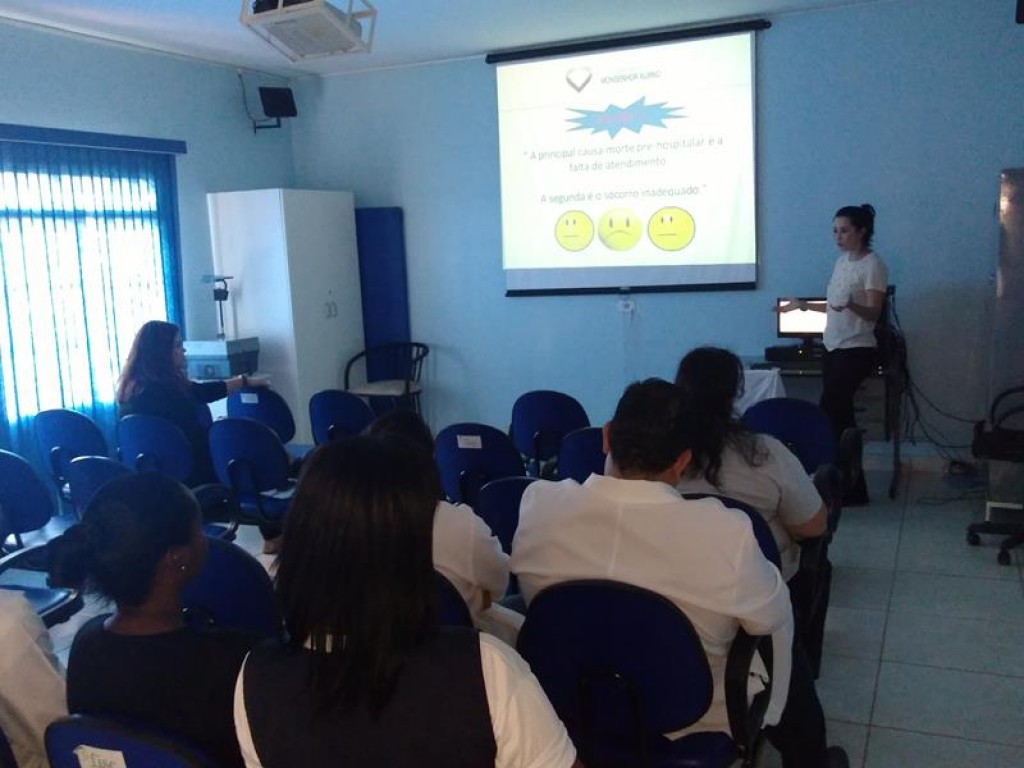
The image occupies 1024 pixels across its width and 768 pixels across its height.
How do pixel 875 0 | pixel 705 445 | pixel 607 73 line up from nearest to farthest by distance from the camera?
1. pixel 705 445
2. pixel 875 0
3. pixel 607 73

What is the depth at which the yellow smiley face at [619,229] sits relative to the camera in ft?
20.2

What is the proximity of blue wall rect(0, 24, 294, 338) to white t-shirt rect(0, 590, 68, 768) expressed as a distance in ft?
13.9

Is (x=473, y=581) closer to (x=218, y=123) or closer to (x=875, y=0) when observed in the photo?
(x=875, y=0)

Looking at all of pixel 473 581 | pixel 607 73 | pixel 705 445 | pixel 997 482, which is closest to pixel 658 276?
pixel 607 73

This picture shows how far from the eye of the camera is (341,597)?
118 centimetres

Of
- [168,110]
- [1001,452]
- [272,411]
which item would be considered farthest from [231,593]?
[168,110]

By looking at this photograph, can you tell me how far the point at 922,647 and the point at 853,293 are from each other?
2.23 meters

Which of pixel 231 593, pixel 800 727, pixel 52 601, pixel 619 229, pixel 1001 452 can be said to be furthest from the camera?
pixel 619 229

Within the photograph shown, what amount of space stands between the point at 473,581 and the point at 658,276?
171 inches

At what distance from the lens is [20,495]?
338 centimetres

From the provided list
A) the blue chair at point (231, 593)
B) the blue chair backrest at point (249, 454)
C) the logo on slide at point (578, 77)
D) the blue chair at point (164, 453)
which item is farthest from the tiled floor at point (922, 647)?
the logo on slide at point (578, 77)


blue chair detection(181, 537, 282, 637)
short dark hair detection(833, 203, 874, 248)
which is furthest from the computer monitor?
blue chair detection(181, 537, 282, 637)

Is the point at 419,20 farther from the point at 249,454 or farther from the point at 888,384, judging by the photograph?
the point at 888,384

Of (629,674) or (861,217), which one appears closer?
(629,674)
